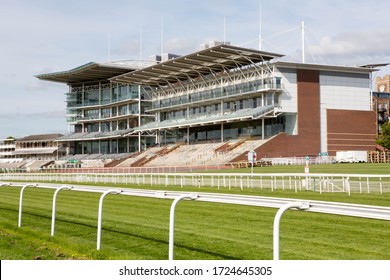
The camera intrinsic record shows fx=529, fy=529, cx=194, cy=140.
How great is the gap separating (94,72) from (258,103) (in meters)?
33.5

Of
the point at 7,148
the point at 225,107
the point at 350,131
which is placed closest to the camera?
the point at 350,131

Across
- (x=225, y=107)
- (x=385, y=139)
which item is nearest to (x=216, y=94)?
(x=225, y=107)

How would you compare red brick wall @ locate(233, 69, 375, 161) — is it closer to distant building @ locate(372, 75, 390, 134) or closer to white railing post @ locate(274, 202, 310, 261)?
distant building @ locate(372, 75, 390, 134)

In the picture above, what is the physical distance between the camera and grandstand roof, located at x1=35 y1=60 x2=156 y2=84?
8019 cm

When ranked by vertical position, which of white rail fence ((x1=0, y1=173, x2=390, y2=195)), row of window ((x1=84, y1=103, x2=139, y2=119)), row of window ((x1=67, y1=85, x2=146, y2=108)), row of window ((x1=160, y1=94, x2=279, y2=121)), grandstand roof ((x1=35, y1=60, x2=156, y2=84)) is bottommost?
white rail fence ((x1=0, y1=173, x2=390, y2=195))

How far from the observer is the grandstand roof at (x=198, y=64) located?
2228 inches

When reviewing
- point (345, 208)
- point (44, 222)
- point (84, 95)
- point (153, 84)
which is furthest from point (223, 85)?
point (345, 208)

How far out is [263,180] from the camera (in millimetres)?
27891

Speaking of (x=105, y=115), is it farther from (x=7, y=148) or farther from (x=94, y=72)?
(x=7, y=148)

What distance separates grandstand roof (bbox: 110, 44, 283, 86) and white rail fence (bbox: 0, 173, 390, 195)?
23141 mm

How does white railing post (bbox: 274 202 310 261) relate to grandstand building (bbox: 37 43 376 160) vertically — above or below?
below

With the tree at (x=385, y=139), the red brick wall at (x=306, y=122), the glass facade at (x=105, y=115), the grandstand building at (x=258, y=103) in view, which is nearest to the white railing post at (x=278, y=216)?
the grandstand building at (x=258, y=103)

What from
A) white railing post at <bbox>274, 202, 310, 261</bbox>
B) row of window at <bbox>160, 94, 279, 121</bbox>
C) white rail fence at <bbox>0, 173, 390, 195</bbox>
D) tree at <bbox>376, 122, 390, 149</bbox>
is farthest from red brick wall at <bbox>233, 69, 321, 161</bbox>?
white railing post at <bbox>274, 202, 310, 261</bbox>

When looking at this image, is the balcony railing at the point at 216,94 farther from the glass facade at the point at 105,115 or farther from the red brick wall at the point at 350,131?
the red brick wall at the point at 350,131
